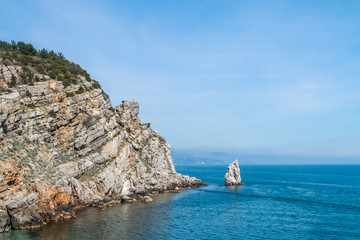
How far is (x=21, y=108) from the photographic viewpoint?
68500 millimetres

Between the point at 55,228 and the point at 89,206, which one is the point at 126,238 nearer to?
the point at 55,228

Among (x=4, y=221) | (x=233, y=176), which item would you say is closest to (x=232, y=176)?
(x=233, y=176)

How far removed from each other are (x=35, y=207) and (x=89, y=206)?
1949 cm

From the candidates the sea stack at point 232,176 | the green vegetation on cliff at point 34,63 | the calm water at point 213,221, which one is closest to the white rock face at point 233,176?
the sea stack at point 232,176

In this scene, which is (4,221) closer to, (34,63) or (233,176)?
(34,63)

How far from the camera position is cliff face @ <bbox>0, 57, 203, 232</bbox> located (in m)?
51.9

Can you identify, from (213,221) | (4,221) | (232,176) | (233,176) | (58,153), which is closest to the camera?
(4,221)

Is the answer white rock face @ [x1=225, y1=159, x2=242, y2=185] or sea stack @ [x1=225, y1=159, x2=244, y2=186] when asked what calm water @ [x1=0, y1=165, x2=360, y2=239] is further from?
white rock face @ [x1=225, y1=159, x2=242, y2=185]

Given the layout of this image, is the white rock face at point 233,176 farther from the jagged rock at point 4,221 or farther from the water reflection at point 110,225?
the jagged rock at point 4,221

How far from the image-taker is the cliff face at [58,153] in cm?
5191

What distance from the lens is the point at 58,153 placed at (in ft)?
236

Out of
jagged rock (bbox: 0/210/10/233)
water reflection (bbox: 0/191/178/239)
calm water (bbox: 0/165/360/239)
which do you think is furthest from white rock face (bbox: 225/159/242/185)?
jagged rock (bbox: 0/210/10/233)

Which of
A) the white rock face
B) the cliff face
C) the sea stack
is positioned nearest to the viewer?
the cliff face

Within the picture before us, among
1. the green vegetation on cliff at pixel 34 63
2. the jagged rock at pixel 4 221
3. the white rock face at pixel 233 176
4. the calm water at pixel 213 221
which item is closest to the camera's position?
the jagged rock at pixel 4 221
